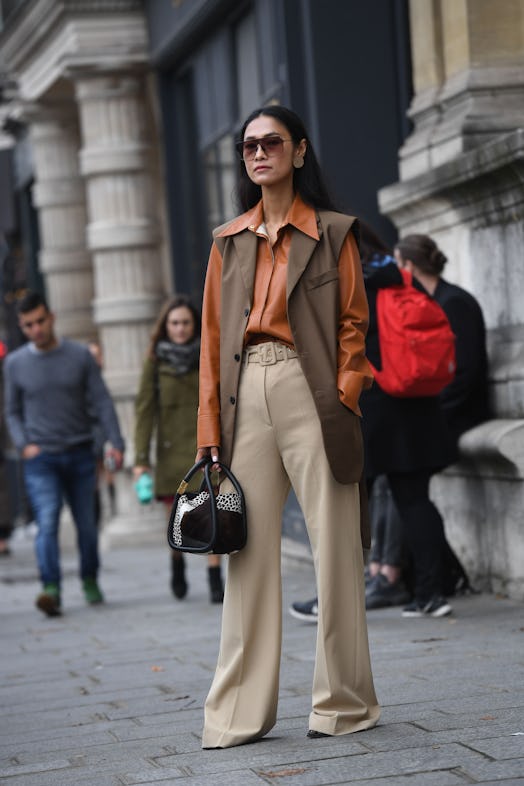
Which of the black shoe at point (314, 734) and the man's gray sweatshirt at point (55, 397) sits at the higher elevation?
the man's gray sweatshirt at point (55, 397)

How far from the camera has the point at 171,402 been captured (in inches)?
368

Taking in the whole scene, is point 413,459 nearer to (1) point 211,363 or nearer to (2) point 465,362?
(2) point 465,362

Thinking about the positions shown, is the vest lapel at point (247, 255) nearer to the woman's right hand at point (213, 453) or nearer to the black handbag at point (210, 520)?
the woman's right hand at point (213, 453)

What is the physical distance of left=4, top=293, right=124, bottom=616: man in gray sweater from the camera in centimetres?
950

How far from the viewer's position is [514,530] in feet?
24.8

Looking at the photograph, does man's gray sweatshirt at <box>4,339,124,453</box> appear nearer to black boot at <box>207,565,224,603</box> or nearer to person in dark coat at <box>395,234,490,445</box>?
black boot at <box>207,565,224,603</box>

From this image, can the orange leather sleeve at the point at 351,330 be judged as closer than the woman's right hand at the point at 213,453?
Yes

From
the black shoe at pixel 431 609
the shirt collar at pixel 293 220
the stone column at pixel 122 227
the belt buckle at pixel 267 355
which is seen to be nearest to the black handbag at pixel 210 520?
the belt buckle at pixel 267 355

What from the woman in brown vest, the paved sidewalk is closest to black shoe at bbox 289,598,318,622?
the paved sidewalk

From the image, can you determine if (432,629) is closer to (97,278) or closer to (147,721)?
(147,721)

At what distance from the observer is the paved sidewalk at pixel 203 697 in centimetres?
442

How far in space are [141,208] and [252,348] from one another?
9435 mm

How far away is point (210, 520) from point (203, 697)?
1509 millimetres

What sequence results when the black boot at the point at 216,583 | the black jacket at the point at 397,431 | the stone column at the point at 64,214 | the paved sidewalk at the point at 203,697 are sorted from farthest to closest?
the stone column at the point at 64,214, the black boot at the point at 216,583, the black jacket at the point at 397,431, the paved sidewalk at the point at 203,697
